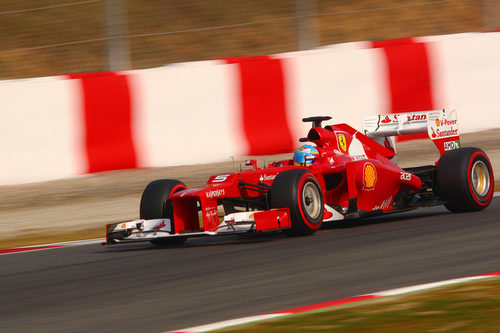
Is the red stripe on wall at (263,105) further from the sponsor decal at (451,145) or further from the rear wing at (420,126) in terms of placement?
the sponsor decal at (451,145)

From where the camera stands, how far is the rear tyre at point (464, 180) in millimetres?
8945

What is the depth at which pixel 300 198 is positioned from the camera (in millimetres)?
7691

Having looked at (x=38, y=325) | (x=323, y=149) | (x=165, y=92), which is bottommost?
(x=38, y=325)

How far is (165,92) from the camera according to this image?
41.7 feet

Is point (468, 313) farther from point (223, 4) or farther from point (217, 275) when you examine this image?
point (223, 4)

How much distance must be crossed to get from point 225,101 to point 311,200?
16.7 ft

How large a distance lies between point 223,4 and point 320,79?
11.0 ft

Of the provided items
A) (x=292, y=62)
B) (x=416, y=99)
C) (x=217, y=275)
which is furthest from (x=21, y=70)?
(x=217, y=275)

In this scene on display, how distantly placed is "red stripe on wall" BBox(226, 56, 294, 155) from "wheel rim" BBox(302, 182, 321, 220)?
4941 millimetres

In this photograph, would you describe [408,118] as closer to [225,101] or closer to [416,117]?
[416,117]

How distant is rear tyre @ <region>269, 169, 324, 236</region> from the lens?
7672mm

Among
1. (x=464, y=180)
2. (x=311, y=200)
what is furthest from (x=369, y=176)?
(x=464, y=180)

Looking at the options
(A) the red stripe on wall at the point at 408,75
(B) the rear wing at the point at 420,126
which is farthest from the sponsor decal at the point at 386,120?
(A) the red stripe on wall at the point at 408,75

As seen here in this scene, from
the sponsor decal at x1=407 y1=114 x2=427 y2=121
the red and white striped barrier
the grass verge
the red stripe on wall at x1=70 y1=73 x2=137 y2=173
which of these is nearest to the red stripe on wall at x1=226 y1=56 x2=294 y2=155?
the red and white striped barrier
